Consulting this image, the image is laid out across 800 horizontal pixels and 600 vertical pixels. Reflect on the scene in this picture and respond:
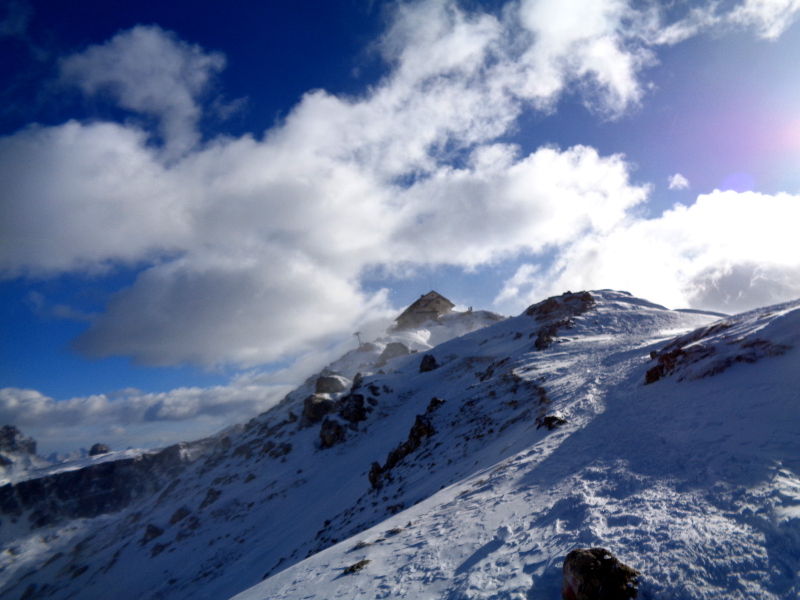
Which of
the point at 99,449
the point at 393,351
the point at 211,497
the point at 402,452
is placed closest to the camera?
the point at 402,452

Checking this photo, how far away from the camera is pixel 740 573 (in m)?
5.92

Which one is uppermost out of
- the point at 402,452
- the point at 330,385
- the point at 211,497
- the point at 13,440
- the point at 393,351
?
the point at 13,440

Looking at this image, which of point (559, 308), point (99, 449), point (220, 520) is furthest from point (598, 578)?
point (99, 449)

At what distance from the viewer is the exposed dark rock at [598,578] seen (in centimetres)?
583

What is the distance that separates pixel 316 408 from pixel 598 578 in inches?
2053

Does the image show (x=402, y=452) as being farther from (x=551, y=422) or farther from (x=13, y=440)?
(x=13, y=440)

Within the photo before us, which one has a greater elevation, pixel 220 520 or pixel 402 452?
pixel 402 452

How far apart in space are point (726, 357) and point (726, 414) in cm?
531

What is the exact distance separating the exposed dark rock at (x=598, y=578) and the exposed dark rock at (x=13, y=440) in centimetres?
26926

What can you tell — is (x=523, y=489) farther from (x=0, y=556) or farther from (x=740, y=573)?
(x=0, y=556)

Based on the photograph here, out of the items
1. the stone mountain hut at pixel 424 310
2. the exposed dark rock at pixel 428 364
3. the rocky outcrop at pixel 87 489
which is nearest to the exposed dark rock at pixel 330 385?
the exposed dark rock at pixel 428 364

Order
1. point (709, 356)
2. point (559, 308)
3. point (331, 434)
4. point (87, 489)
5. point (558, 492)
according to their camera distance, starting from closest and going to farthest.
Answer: point (558, 492) → point (709, 356) → point (331, 434) → point (559, 308) → point (87, 489)

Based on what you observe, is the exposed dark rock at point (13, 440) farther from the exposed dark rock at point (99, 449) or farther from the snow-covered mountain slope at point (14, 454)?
the exposed dark rock at point (99, 449)

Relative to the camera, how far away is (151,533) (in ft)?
169
